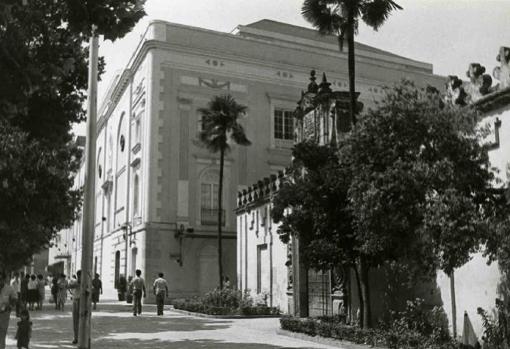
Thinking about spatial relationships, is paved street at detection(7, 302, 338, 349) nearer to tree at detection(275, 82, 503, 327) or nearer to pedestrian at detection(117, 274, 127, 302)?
tree at detection(275, 82, 503, 327)

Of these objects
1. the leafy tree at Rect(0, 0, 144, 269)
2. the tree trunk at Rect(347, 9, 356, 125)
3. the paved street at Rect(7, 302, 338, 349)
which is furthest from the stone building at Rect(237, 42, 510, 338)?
the leafy tree at Rect(0, 0, 144, 269)

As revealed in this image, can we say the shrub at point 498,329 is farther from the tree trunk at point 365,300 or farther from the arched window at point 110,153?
the arched window at point 110,153

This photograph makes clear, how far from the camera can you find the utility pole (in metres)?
11.0

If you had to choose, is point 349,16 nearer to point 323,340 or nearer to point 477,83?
point 477,83

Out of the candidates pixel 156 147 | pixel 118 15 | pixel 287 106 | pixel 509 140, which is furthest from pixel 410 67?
pixel 118 15

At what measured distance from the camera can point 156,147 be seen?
34.8m

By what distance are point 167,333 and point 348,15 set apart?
9542mm

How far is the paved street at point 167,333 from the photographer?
1441cm

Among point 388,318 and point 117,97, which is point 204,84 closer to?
point 117,97

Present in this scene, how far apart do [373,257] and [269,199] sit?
10.7 meters

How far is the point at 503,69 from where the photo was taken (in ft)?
41.4

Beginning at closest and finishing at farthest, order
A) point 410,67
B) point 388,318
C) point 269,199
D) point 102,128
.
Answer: point 388,318
point 269,199
point 410,67
point 102,128

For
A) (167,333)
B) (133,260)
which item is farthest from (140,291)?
(133,260)

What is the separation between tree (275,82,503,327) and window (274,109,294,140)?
2474 centimetres
